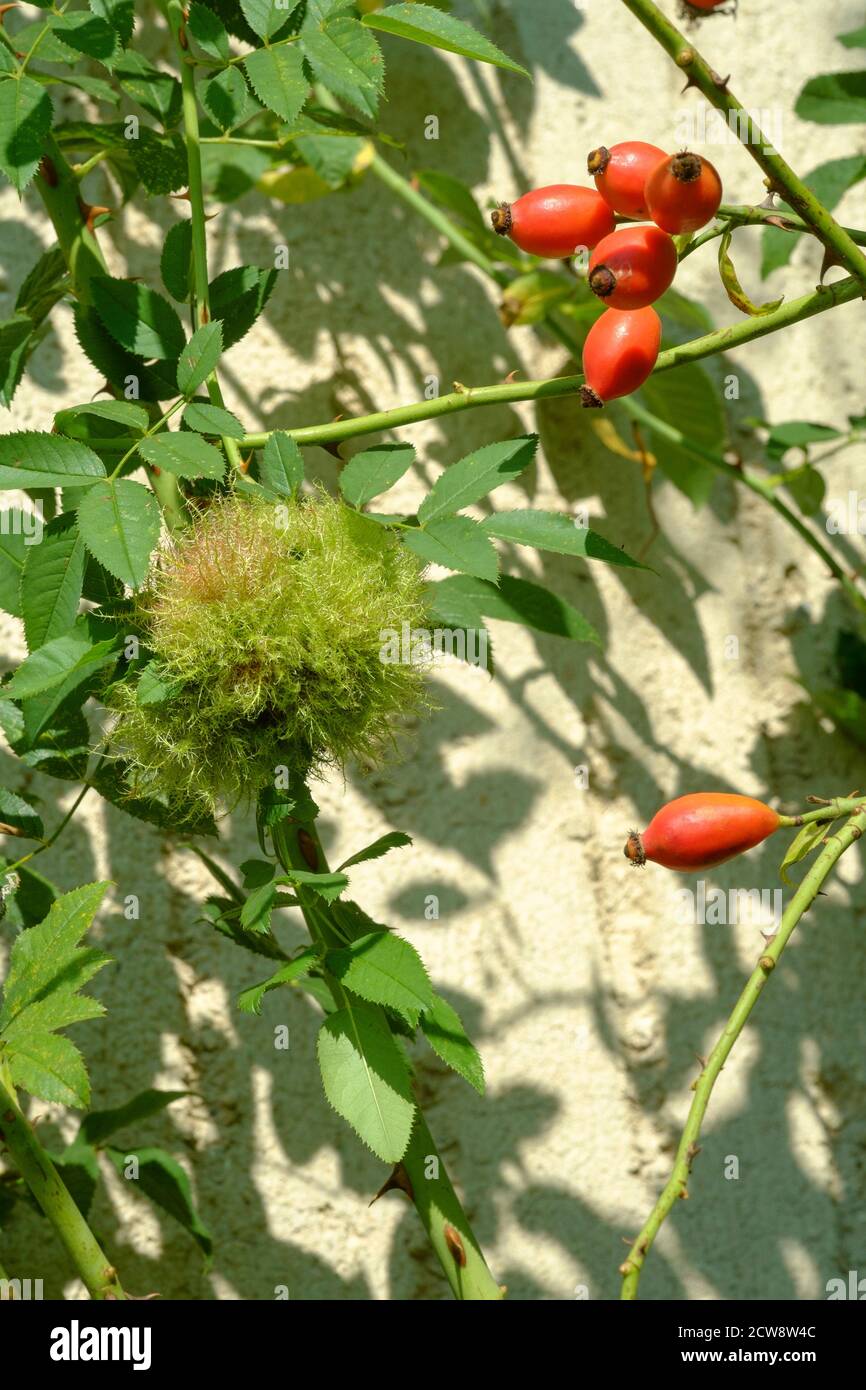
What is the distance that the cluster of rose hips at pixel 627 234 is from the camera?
2.88 feet

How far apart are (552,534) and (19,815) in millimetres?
518

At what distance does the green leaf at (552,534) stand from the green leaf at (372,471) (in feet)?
0.26

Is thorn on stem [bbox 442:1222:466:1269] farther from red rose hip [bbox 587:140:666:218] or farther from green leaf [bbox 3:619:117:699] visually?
red rose hip [bbox 587:140:666:218]

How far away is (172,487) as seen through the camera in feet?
3.59

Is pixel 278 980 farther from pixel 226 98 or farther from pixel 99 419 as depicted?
pixel 226 98

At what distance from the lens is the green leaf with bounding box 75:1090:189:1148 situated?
1.29m

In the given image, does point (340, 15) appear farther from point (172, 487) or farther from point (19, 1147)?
point (19, 1147)

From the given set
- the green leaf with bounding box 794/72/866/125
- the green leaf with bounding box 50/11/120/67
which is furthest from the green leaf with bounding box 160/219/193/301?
the green leaf with bounding box 794/72/866/125

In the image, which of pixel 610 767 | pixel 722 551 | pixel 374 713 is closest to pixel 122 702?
pixel 374 713

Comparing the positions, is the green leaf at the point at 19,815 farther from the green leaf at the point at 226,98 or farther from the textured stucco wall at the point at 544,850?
the green leaf at the point at 226,98

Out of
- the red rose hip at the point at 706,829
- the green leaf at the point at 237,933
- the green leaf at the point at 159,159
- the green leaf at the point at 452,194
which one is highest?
the green leaf at the point at 452,194

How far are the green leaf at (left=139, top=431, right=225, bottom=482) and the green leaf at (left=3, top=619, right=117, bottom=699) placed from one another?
0.41ft

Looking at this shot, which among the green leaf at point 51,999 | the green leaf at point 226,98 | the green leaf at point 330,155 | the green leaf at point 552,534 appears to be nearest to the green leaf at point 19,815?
the green leaf at point 51,999

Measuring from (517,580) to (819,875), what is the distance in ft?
1.10
